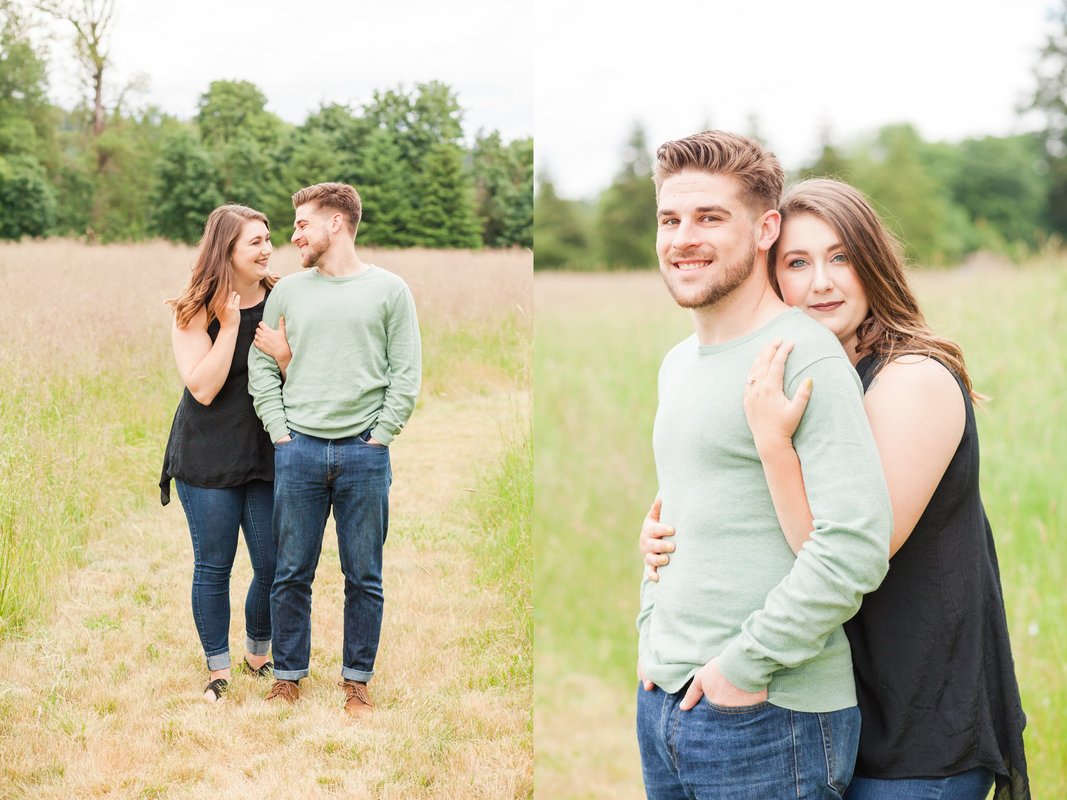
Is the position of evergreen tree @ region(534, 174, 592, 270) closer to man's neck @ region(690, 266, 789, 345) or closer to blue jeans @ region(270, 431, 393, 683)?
blue jeans @ region(270, 431, 393, 683)

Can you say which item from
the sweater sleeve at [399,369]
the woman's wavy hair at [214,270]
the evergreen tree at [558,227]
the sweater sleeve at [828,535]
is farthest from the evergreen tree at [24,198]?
the evergreen tree at [558,227]

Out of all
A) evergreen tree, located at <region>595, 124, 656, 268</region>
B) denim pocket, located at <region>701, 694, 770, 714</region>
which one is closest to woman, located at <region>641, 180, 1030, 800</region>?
denim pocket, located at <region>701, 694, 770, 714</region>

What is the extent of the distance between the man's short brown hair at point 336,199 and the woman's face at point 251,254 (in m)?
0.13

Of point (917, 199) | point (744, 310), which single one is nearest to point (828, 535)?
point (744, 310)

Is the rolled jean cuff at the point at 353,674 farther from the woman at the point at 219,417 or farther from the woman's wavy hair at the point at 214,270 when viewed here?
the woman's wavy hair at the point at 214,270

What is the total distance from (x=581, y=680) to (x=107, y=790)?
354 centimetres

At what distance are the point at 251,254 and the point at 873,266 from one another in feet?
4.87

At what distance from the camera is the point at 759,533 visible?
174 centimetres

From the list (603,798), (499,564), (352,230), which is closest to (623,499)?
(603,798)

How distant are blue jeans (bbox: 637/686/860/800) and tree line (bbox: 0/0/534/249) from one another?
1569 mm

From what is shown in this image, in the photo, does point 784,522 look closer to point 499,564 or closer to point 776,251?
point 776,251

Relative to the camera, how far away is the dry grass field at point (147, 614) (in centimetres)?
240

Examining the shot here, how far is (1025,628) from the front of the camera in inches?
168

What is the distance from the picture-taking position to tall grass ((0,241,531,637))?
2412 mm
